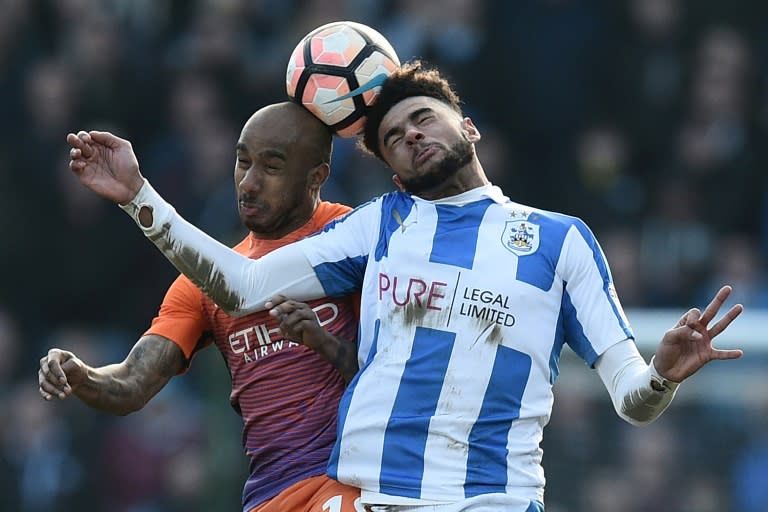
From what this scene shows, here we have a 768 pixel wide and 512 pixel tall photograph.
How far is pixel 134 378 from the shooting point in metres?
5.62

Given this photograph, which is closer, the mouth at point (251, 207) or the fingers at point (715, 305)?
the fingers at point (715, 305)

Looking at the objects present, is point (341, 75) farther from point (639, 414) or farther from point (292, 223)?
point (639, 414)

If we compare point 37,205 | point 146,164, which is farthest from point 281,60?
point 37,205

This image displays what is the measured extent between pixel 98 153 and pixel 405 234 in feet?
3.51

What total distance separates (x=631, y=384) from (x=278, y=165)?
150 centimetres

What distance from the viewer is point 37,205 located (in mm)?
10844

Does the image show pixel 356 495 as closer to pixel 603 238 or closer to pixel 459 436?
pixel 459 436

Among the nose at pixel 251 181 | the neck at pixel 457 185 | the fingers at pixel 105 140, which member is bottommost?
the neck at pixel 457 185

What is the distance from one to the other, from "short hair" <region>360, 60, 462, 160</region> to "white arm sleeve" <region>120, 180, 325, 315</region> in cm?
52

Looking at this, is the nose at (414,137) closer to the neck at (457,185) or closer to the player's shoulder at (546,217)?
the neck at (457,185)

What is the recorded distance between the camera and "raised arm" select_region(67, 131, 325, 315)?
5.36 meters

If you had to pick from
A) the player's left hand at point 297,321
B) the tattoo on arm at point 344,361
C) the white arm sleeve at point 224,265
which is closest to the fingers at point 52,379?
the white arm sleeve at point 224,265

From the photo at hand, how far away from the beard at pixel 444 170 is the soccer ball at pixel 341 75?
1.21 ft

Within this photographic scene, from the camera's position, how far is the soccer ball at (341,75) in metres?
5.73
